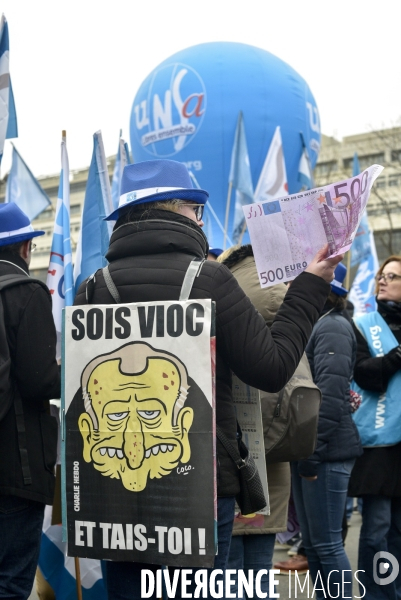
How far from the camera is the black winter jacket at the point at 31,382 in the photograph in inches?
111

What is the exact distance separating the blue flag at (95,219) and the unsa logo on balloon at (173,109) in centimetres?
1328

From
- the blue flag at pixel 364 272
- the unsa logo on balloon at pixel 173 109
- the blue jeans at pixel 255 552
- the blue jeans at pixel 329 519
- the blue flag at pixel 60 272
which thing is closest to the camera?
the blue jeans at pixel 255 552

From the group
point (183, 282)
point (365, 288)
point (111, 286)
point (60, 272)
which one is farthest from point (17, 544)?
point (365, 288)

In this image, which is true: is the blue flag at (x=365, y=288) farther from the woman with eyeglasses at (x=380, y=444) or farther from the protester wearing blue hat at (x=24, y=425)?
the protester wearing blue hat at (x=24, y=425)

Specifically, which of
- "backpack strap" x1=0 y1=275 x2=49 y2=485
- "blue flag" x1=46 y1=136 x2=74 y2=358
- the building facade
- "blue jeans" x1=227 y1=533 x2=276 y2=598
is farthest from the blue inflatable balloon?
the building facade

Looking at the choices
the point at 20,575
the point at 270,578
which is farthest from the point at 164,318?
the point at 270,578

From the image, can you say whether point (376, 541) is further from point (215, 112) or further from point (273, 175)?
point (215, 112)

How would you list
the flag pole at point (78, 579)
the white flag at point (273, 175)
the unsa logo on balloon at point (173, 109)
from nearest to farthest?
the flag pole at point (78, 579), the white flag at point (273, 175), the unsa logo on balloon at point (173, 109)

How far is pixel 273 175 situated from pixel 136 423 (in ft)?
41.2

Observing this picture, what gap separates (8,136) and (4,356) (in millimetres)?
2480

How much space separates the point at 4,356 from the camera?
2828 millimetres

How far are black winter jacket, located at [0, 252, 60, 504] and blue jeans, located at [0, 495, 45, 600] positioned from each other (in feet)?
0.21

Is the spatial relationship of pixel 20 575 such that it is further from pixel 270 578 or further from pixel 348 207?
pixel 348 207

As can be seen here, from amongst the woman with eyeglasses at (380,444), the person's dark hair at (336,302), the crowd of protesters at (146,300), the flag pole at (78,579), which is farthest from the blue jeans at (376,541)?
the flag pole at (78,579)
